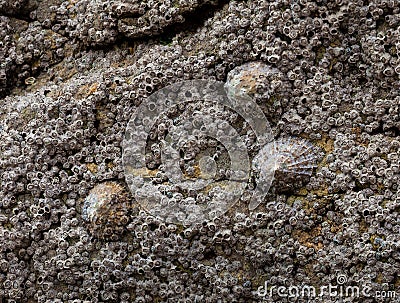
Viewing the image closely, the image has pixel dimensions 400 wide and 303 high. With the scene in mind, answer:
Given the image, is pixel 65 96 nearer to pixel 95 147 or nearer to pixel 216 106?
pixel 95 147

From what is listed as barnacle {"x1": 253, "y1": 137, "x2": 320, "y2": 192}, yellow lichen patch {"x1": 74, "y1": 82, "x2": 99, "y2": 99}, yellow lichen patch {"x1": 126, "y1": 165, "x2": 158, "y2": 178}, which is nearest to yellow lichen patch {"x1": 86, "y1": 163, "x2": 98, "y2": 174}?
yellow lichen patch {"x1": 126, "y1": 165, "x2": 158, "y2": 178}

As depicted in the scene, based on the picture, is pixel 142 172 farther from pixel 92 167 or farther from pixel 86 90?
pixel 86 90

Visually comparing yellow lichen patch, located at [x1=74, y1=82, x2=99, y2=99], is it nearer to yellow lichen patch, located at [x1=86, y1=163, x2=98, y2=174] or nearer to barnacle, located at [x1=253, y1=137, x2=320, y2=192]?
yellow lichen patch, located at [x1=86, y1=163, x2=98, y2=174]

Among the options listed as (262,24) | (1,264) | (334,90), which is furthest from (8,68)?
(334,90)

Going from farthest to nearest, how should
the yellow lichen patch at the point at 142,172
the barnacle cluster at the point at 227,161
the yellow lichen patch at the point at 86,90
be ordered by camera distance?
the yellow lichen patch at the point at 86,90 < the yellow lichen patch at the point at 142,172 < the barnacle cluster at the point at 227,161

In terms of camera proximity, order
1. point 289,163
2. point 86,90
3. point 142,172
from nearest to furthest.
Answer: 1. point 289,163
2. point 142,172
3. point 86,90

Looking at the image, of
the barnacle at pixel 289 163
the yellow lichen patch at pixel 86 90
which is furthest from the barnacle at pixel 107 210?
the barnacle at pixel 289 163

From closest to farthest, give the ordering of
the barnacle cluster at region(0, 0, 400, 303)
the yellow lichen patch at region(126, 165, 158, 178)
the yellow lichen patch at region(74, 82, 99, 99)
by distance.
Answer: the barnacle cluster at region(0, 0, 400, 303) → the yellow lichen patch at region(126, 165, 158, 178) → the yellow lichen patch at region(74, 82, 99, 99)

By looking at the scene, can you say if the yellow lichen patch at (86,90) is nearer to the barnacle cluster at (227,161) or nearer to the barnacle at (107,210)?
the barnacle cluster at (227,161)

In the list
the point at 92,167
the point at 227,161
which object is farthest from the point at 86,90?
the point at 227,161
